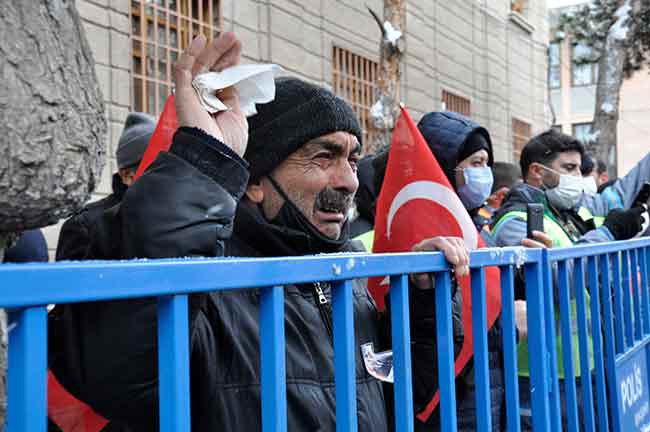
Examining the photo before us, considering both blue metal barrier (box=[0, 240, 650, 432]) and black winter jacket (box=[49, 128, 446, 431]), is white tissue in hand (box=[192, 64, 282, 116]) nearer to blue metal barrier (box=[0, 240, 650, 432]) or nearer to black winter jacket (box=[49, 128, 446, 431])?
black winter jacket (box=[49, 128, 446, 431])

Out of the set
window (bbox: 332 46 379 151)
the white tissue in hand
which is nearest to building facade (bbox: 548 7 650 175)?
window (bbox: 332 46 379 151)

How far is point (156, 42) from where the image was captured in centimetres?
735

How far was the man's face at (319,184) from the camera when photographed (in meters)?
1.85

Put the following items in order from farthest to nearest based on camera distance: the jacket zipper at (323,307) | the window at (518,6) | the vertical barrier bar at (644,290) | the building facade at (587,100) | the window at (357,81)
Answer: the building facade at (587,100), the window at (518,6), the window at (357,81), the vertical barrier bar at (644,290), the jacket zipper at (323,307)

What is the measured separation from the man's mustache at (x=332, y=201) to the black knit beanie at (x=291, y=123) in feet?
0.49

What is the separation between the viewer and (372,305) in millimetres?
1857

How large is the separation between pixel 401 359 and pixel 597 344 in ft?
4.57

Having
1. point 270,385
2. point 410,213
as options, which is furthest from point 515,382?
point 270,385

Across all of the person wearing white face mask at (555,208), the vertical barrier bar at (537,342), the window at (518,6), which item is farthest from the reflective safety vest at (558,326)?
the window at (518,6)

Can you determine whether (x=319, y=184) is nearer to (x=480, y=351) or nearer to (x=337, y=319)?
(x=480, y=351)

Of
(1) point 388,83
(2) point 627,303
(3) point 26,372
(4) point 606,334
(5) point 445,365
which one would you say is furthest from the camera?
(1) point 388,83

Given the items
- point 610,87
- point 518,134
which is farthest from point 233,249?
point 518,134

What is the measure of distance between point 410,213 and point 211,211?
1.04 metres

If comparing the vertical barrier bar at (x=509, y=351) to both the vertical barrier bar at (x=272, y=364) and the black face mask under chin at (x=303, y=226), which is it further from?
the vertical barrier bar at (x=272, y=364)
